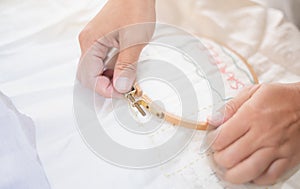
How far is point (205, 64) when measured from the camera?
2.42 feet

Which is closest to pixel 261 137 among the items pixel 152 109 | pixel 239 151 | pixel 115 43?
pixel 239 151

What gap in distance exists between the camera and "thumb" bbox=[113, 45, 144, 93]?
651 millimetres

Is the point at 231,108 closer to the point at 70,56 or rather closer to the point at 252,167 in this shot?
the point at 252,167

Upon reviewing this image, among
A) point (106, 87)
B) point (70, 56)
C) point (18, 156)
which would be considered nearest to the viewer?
point (18, 156)

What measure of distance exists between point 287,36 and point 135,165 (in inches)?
16.1

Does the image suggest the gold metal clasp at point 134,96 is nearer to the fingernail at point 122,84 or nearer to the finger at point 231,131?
the fingernail at point 122,84

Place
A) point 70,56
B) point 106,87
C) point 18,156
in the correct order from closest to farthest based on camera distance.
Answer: point 18,156 → point 106,87 → point 70,56

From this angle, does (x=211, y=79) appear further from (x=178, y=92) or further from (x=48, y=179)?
(x=48, y=179)

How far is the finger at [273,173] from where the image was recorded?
575mm

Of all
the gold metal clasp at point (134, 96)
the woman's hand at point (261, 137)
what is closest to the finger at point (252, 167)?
the woman's hand at point (261, 137)

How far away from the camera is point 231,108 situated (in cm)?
63

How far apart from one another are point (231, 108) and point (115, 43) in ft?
0.76

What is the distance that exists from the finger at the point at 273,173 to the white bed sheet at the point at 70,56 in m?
0.03

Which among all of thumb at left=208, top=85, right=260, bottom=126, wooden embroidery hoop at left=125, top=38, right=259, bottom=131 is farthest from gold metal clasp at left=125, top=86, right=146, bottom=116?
thumb at left=208, top=85, right=260, bottom=126
